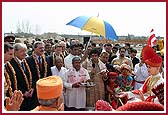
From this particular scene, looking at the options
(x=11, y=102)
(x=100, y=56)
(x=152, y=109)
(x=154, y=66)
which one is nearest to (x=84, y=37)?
(x=100, y=56)

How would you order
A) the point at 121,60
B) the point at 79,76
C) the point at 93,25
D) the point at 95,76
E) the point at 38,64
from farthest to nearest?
1. the point at 121,60
2. the point at 93,25
3. the point at 95,76
4. the point at 79,76
5. the point at 38,64

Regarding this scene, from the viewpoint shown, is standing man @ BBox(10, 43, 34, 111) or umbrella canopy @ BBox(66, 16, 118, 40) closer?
standing man @ BBox(10, 43, 34, 111)

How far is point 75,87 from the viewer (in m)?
4.27

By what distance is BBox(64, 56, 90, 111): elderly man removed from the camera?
4.28 meters

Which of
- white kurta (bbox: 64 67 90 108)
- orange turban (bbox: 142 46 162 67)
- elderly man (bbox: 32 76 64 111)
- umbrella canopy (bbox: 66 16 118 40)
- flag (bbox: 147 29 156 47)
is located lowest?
white kurta (bbox: 64 67 90 108)

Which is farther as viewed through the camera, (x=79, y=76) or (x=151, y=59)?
(x=79, y=76)

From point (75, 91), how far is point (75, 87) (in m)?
0.07

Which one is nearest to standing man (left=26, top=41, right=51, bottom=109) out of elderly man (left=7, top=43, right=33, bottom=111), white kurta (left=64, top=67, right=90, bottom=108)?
elderly man (left=7, top=43, right=33, bottom=111)

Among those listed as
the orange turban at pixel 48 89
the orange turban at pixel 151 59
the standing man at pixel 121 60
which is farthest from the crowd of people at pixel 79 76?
the orange turban at pixel 48 89

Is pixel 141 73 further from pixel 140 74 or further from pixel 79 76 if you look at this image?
pixel 79 76

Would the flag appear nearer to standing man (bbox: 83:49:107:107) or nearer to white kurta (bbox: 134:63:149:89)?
standing man (bbox: 83:49:107:107)

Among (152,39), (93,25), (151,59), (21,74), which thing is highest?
(93,25)

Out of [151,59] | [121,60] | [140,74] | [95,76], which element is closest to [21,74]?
[95,76]

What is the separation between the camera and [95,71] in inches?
178
